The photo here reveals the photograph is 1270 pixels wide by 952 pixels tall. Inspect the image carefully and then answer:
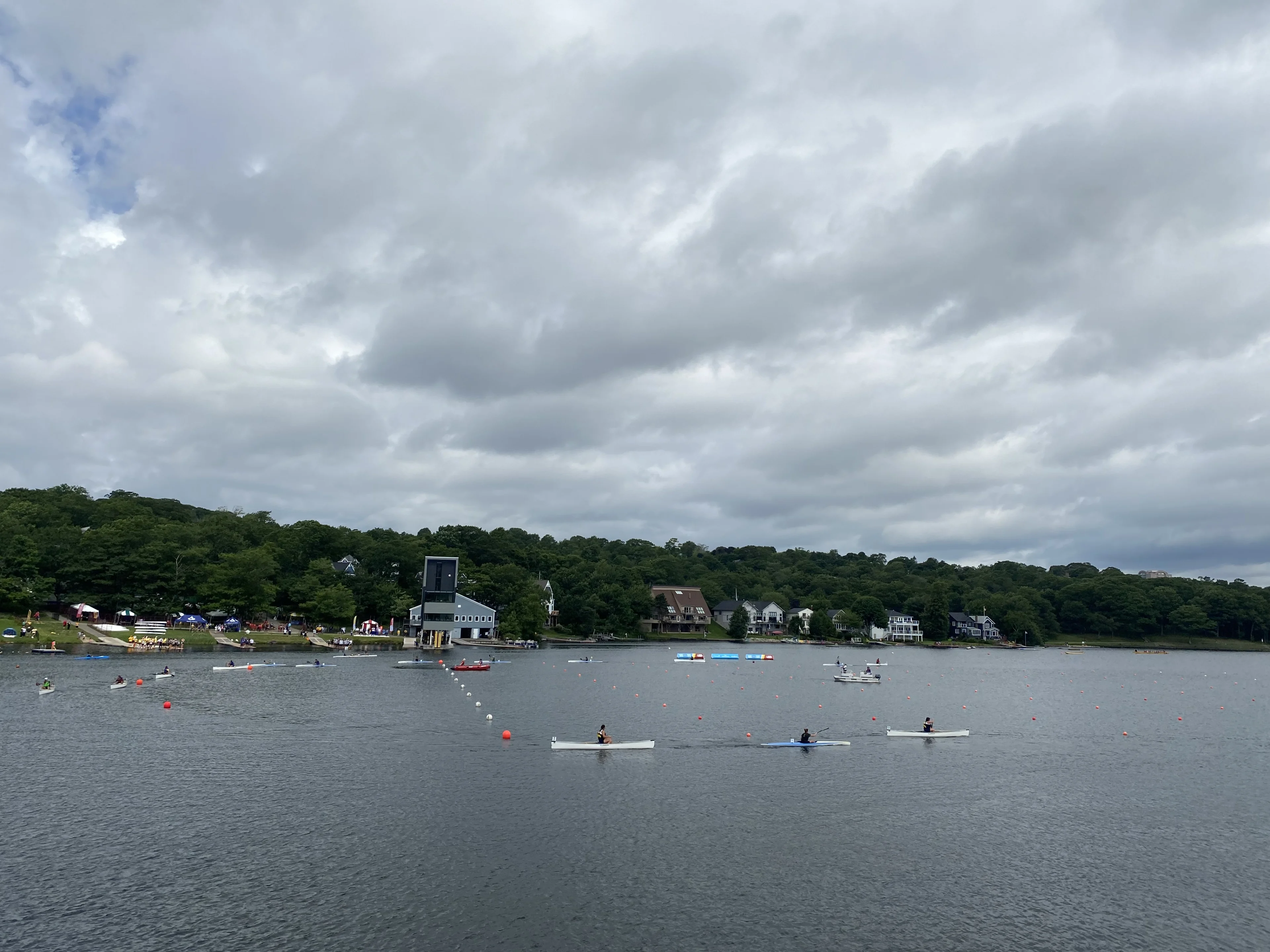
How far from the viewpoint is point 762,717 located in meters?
63.7

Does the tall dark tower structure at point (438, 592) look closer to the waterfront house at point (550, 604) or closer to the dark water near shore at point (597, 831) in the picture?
the waterfront house at point (550, 604)

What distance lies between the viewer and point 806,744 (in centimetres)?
5059

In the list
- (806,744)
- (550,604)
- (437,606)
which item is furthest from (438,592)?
(806,744)

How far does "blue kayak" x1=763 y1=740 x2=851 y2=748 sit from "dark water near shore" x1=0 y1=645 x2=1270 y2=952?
1383mm

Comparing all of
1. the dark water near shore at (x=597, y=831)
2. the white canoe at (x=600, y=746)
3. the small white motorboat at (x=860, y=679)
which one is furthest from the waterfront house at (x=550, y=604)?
the white canoe at (x=600, y=746)

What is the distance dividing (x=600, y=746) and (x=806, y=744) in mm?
12994

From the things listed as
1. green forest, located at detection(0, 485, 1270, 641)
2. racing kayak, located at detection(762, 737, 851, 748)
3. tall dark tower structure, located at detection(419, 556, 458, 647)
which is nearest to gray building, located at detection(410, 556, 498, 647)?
tall dark tower structure, located at detection(419, 556, 458, 647)

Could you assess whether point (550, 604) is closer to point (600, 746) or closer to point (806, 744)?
point (806, 744)

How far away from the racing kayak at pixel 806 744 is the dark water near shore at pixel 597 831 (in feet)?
4.59

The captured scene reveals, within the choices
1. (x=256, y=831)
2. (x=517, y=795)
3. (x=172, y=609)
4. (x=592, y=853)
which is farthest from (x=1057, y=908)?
(x=172, y=609)

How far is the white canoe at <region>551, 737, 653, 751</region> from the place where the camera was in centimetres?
4709

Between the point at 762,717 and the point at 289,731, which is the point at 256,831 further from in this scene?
the point at 762,717

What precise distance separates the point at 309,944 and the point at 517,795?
15.9 meters

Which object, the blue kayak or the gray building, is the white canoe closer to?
the blue kayak
